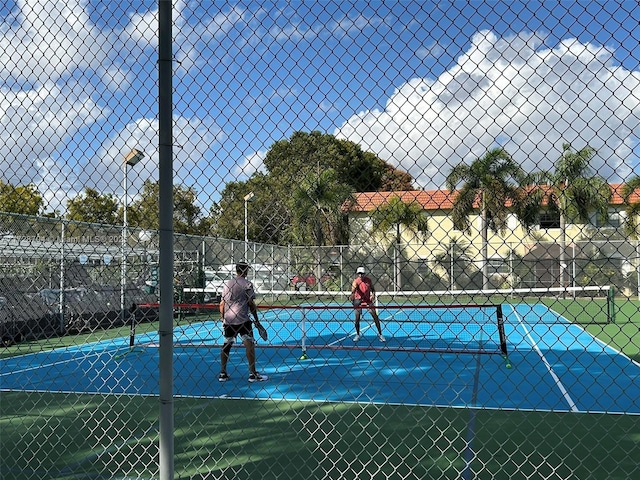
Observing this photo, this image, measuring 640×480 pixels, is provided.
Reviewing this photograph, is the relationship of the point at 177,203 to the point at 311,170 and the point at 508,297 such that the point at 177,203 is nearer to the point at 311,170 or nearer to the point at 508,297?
the point at 311,170

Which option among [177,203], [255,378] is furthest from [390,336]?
[177,203]

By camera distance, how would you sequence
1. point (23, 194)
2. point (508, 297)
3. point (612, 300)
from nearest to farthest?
point (23, 194) → point (508, 297) → point (612, 300)

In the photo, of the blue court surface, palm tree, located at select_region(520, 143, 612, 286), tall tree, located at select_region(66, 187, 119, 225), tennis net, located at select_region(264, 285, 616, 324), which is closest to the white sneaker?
the blue court surface

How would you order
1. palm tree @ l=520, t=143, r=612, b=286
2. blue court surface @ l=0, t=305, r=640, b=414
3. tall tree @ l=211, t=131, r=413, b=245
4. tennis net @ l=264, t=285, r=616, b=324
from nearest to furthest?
1. tall tree @ l=211, t=131, r=413, b=245
2. palm tree @ l=520, t=143, r=612, b=286
3. tennis net @ l=264, t=285, r=616, b=324
4. blue court surface @ l=0, t=305, r=640, b=414

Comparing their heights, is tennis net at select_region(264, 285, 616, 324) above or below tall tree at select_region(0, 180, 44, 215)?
below

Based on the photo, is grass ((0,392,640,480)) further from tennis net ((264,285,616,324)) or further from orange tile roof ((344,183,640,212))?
orange tile roof ((344,183,640,212))

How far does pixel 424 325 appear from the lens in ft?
57.3

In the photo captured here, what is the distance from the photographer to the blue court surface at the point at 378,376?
7.89 meters

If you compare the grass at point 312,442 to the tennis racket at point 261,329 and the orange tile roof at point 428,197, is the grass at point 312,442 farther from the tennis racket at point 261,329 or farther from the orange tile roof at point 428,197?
the orange tile roof at point 428,197

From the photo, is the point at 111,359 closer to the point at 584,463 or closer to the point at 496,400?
the point at 496,400

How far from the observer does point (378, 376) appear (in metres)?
9.60

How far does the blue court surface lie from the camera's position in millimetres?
7891

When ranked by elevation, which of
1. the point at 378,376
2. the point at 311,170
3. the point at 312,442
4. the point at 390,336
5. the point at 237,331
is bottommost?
the point at 390,336

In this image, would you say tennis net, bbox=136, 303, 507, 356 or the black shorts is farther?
tennis net, bbox=136, 303, 507, 356
